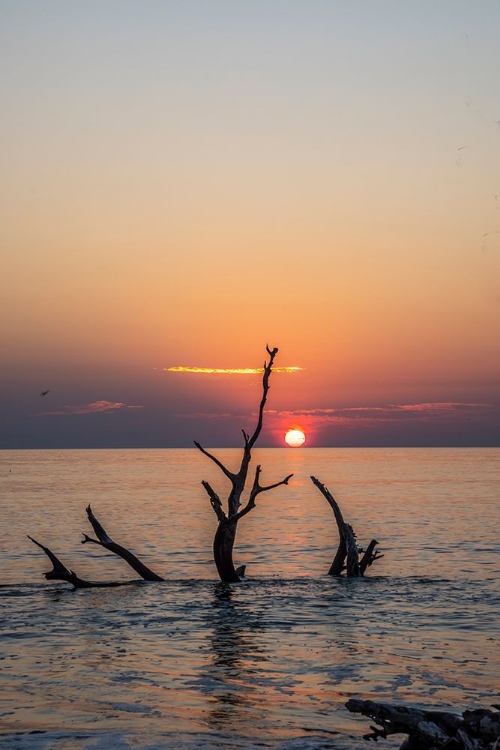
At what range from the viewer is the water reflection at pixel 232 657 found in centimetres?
1658

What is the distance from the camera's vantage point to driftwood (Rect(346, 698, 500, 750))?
10531mm

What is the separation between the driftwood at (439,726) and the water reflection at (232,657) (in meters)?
5.61

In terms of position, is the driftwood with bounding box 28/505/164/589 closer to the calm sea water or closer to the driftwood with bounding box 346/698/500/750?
the calm sea water

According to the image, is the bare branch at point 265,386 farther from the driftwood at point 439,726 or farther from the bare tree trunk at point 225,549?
the driftwood at point 439,726

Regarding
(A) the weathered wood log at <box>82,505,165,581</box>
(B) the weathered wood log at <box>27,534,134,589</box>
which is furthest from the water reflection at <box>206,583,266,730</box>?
(B) the weathered wood log at <box>27,534,134,589</box>

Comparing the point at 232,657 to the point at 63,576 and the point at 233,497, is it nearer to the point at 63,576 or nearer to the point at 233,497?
the point at 233,497

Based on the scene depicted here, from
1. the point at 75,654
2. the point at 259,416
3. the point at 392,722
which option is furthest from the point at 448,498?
the point at 392,722

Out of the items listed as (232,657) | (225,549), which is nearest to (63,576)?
(225,549)

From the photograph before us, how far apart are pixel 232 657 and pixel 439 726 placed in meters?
11.3

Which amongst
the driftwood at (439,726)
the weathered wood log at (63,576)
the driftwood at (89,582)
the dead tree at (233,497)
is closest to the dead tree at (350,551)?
the dead tree at (233,497)

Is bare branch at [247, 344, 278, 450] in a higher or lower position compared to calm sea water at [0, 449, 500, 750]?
higher

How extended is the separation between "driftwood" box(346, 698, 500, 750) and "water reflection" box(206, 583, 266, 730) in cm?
561

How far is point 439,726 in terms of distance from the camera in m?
10.8

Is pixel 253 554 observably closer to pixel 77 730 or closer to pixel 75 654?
pixel 75 654
